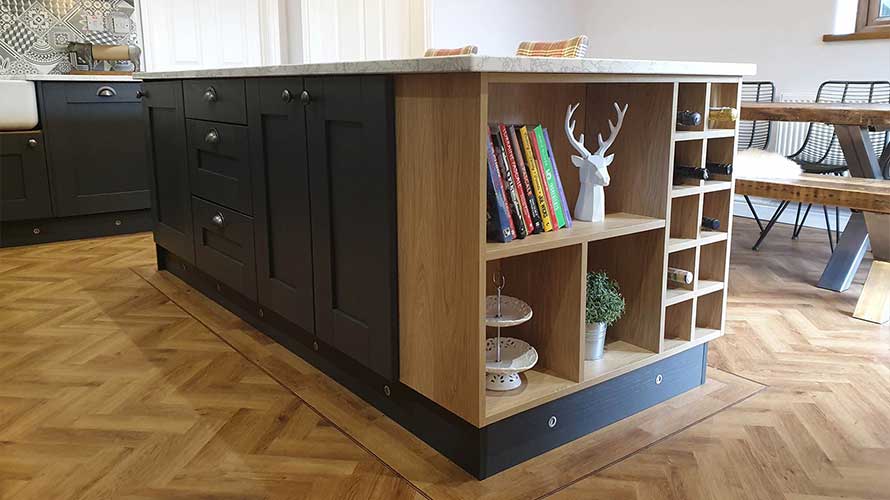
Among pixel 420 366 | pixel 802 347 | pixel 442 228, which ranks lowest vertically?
pixel 802 347

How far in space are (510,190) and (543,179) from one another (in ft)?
0.42

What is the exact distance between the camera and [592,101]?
2006 mm

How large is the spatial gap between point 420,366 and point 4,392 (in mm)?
1261

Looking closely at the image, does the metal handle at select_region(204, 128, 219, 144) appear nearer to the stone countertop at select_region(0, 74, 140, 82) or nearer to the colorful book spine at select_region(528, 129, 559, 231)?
the colorful book spine at select_region(528, 129, 559, 231)

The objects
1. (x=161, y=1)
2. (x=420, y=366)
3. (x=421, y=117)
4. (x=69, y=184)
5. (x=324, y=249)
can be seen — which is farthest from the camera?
(x=161, y=1)

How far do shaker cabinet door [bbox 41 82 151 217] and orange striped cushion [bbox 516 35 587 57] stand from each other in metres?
2.37

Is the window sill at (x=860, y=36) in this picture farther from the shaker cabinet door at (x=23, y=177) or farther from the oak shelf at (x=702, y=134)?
the shaker cabinet door at (x=23, y=177)

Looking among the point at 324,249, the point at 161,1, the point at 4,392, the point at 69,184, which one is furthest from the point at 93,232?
the point at 324,249

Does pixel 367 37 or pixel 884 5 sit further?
pixel 367 37

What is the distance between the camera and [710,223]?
2072mm

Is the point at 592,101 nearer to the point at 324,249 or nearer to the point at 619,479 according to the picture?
the point at 324,249

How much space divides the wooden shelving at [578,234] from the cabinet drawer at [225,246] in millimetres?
1128

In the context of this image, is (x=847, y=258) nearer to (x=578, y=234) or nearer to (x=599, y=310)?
(x=599, y=310)

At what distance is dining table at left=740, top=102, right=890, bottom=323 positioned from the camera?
9.41 feet
